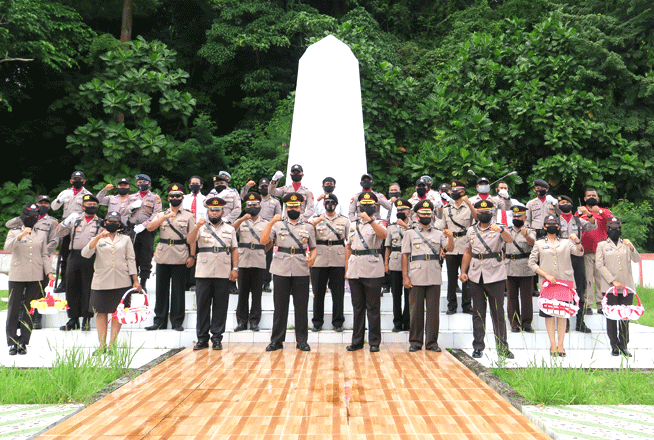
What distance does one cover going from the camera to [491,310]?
22.8 feet

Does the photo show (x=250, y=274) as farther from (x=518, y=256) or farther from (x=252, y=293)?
(x=518, y=256)

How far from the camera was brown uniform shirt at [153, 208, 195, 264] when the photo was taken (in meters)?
7.81

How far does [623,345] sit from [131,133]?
49.2 ft

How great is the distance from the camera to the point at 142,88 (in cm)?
1803

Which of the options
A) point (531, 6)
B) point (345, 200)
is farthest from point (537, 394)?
point (531, 6)

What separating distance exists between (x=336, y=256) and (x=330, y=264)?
0.14 m

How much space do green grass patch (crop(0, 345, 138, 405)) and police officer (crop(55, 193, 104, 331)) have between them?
2.22 m

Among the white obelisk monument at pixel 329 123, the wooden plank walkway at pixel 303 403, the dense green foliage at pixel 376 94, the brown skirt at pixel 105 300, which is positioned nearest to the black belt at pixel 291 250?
the wooden plank walkway at pixel 303 403

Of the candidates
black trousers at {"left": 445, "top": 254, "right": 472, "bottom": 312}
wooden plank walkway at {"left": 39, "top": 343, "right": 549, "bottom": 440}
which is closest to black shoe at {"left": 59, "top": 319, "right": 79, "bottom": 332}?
wooden plank walkway at {"left": 39, "top": 343, "right": 549, "bottom": 440}

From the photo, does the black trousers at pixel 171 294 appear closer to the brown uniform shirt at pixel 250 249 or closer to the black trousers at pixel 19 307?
the brown uniform shirt at pixel 250 249

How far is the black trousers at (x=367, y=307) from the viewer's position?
7156mm

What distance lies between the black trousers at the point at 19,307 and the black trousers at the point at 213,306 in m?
2.13

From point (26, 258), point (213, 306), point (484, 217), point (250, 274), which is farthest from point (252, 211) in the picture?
point (484, 217)

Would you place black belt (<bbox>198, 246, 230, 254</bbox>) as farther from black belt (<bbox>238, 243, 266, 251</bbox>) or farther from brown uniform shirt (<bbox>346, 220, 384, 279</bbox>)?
brown uniform shirt (<bbox>346, 220, 384, 279</bbox>)
